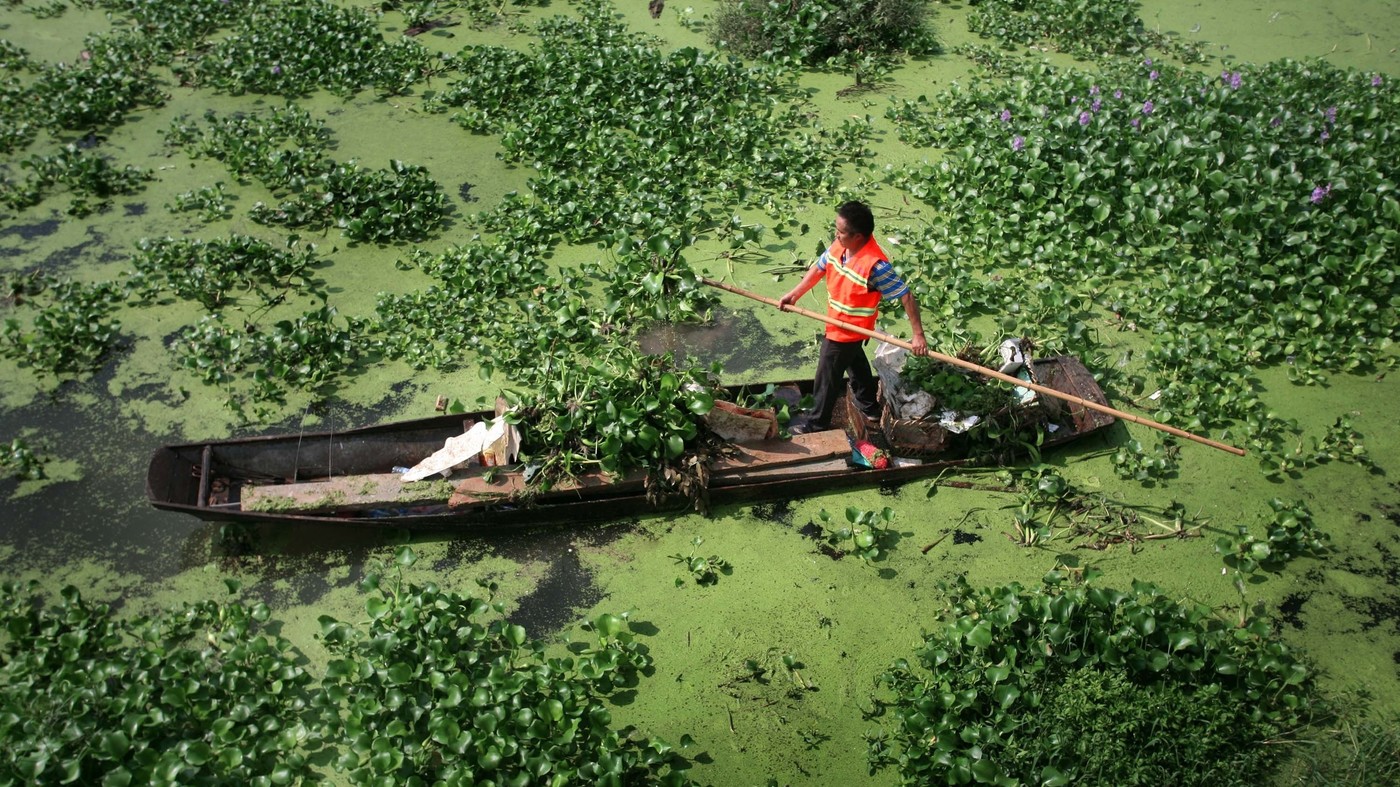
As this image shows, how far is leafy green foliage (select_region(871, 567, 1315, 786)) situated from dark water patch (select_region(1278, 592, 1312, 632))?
29cm

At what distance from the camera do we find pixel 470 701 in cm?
→ 352

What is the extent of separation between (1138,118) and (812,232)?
8.06 feet

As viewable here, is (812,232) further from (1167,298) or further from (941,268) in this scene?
(1167,298)

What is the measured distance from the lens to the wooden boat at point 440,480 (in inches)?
167

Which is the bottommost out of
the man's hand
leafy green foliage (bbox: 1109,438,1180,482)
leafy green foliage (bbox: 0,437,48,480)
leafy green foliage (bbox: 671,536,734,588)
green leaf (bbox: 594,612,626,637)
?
leafy green foliage (bbox: 0,437,48,480)

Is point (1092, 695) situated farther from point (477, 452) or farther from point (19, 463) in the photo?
point (19, 463)

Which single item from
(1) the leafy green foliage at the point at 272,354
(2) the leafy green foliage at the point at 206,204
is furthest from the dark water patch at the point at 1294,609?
(2) the leafy green foliage at the point at 206,204

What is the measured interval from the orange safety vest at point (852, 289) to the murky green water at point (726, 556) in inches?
33.2

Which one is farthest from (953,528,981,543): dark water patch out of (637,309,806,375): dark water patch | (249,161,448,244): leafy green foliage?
(249,161,448,244): leafy green foliage

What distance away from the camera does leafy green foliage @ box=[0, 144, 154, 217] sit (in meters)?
6.41

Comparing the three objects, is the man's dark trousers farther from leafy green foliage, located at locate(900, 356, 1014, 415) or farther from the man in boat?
leafy green foliage, located at locate(900, 356, 1014, 415)

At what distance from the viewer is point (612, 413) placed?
4.32 metres

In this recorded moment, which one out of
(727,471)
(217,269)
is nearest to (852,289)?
(727,471)

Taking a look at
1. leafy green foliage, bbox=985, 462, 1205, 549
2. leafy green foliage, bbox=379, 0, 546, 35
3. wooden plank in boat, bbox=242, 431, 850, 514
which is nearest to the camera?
wooden plank in boat, bbox=242, 431, 850, 514
